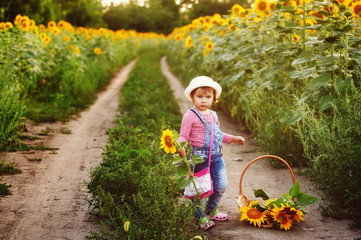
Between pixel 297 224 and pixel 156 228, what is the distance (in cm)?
119

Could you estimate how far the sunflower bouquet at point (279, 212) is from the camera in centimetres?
299

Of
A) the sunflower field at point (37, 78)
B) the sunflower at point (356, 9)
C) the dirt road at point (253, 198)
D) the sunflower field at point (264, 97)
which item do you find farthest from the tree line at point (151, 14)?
the sunflower at point (356, 9)

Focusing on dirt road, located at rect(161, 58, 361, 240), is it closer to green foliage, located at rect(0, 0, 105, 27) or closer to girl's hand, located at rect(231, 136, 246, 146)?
girl's hand, located at rect(231, 136, 246, 146)

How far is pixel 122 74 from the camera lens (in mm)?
13477

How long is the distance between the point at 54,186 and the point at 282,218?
2172 mm

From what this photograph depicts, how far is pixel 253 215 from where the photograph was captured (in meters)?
3.04

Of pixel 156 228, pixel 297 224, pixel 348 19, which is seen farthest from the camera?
pixel 348 19

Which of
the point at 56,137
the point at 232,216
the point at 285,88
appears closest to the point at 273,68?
the point at 285,88

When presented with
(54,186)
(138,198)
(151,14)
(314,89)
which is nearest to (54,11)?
(54,186)

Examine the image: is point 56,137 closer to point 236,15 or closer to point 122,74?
point 236,15

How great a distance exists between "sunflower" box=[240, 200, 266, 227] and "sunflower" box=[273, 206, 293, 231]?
0.10 meters

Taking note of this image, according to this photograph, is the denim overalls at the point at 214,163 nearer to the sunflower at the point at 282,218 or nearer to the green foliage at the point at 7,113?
the sunflower at the point at 282,218

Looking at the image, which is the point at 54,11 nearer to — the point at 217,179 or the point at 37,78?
the point at 37,78

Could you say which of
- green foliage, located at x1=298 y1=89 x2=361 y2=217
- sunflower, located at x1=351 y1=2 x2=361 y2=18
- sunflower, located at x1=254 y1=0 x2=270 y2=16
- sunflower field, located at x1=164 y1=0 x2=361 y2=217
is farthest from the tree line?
green foliage, located at x1=298 y1=89 x2=361 y2=217
